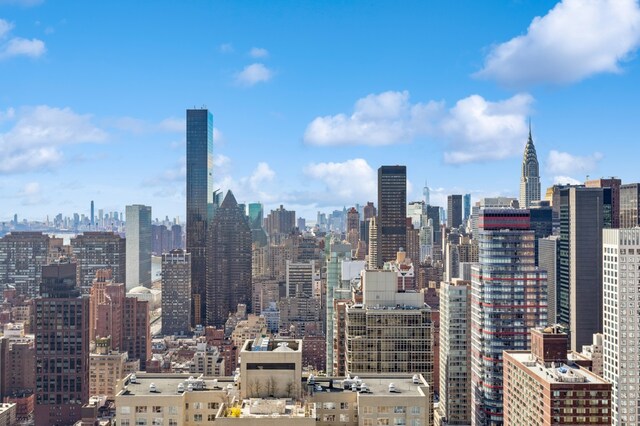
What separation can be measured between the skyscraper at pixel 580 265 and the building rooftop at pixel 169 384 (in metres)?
45.5

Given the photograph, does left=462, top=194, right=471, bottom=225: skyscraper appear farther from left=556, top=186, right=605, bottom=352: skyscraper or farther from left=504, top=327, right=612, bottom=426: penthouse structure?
left=504, top=327, right=612, bottom=426: penthouse structure

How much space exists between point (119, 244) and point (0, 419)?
56.8 m

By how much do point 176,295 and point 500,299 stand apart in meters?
67.6

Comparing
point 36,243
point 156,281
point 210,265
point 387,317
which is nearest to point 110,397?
point 387,317

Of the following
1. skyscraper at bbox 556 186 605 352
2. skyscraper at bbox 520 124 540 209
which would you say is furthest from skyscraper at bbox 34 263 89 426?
skyscraper at bbox 520 124 540 209

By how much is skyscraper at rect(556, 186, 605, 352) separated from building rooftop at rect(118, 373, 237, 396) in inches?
1791

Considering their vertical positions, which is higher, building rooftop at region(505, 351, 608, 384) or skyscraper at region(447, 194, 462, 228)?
skyscraper at region(447, 194, 462, 228)

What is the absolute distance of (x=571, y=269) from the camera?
204 feet

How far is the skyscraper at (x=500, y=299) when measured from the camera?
43.8m

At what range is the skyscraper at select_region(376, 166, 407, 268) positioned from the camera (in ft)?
370

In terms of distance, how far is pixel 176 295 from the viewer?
104062 millimetres

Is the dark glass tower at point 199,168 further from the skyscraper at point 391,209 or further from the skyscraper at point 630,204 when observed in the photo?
the skyscraper at point 630,204

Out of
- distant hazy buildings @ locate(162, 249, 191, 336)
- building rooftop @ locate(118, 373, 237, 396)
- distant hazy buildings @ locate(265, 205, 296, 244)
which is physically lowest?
distant hazy buildings @ locate(162, 249, 191, 336)

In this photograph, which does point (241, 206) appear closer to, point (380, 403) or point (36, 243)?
point (36, 243)
